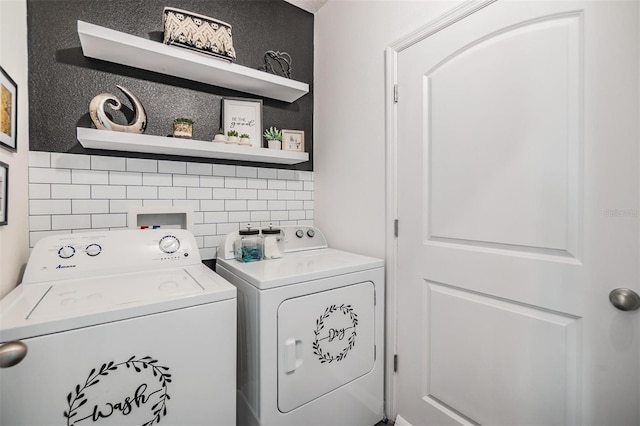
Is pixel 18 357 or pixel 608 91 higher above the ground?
pixel 608 91

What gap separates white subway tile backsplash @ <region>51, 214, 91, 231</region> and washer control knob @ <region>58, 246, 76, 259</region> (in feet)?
0.92

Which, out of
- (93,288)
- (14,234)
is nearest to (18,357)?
(93,288)

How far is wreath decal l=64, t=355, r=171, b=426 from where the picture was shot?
826 millimetres

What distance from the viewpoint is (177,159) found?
1.72 metres

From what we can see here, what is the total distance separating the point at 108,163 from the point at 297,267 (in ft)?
3.76

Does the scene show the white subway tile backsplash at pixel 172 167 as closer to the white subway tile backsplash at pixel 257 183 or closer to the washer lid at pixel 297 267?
the white subway tile backsplash at pixel 257 183

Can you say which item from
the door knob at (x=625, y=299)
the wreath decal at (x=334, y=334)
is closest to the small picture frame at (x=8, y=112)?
the wreath decal at (x=334, y=334)

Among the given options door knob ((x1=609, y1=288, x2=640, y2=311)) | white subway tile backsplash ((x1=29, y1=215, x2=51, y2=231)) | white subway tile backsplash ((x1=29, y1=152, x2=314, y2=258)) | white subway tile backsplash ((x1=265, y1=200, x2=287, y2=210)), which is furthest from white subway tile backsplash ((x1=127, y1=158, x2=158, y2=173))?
door knob ((x1=609, y1=288, x2=640, y2=311))

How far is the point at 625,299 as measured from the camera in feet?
2.90

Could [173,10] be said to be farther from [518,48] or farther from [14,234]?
[518,48]

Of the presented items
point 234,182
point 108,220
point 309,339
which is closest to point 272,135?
point 234,182

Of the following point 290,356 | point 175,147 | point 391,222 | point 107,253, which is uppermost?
point 175,147

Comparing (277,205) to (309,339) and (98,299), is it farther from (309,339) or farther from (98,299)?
(98,299)

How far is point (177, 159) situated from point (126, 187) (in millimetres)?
311
